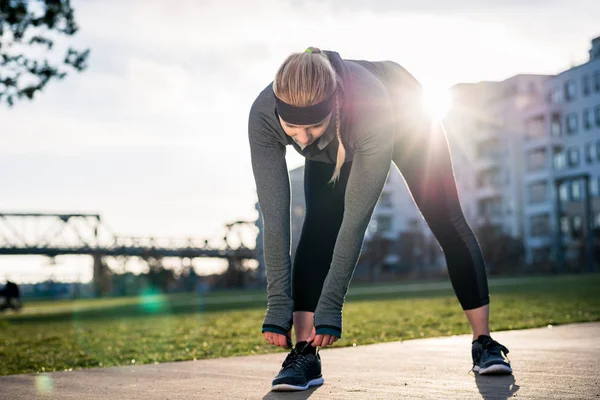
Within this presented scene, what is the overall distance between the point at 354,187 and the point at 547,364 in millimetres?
1359

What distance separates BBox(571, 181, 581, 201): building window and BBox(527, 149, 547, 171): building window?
3437 mm

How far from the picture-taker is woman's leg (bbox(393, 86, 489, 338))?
151 inches

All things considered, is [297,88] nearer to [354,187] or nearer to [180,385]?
[354,187]

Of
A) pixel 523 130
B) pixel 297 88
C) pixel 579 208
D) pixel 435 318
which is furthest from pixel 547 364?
pixel 523 130

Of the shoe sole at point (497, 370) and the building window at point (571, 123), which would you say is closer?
the shoe sole at point (497, 370)

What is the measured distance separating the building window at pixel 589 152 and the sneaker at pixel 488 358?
64691mm

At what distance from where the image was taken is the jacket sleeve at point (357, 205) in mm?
3084

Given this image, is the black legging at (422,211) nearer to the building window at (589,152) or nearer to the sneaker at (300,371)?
the sneaker at (300,371)

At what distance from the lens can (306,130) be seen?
116 inches

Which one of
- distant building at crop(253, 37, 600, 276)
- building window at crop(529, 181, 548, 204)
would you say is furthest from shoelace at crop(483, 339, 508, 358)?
building window at crop(529, 181, 548, 204)

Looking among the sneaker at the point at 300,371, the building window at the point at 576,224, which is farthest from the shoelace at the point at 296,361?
the building window at the point at 576,224

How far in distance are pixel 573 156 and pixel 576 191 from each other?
2.72m

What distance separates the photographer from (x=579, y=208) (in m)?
65.8

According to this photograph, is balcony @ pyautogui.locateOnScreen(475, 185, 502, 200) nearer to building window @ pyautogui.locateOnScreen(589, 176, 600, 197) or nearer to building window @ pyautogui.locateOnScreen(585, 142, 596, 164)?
building window @ pyautogui.locateOnScreen(585, 142, 596, 164)
